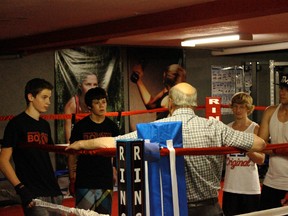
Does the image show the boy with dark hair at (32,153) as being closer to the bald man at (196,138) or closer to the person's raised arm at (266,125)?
the bald man at (196,138)

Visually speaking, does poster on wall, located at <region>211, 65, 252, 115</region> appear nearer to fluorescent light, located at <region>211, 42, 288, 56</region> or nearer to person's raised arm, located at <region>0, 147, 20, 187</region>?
fluorescent light, located at <region>211, 42, 288, 56</region>

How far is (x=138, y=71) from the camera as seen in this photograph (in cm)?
866

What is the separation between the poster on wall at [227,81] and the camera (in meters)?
9.81

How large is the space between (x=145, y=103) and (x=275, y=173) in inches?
187

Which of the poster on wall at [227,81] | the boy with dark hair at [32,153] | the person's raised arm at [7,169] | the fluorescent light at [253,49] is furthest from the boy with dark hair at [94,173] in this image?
the poster on wall at [227,81]

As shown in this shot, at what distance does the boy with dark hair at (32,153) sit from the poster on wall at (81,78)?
3.99 m

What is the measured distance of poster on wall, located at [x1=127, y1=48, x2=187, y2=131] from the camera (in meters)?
8.62

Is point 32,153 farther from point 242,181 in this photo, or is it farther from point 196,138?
point 242,181

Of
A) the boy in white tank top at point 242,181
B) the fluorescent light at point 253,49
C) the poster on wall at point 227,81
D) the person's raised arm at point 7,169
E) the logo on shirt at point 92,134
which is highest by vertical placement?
the fluorescent light at point 253,49

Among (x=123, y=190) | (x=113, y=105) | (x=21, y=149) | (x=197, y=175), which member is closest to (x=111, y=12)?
(x=21, y=149)

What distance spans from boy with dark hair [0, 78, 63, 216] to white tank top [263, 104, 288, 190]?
5.25 feet

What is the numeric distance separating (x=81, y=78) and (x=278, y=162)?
4.37 metres

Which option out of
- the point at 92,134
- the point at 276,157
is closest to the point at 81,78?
the point at 92,134

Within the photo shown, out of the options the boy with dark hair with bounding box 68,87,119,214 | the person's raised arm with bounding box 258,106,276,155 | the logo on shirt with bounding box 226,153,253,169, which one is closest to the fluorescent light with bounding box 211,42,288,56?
the logo on shirt with bounding box 226,153,253,169
